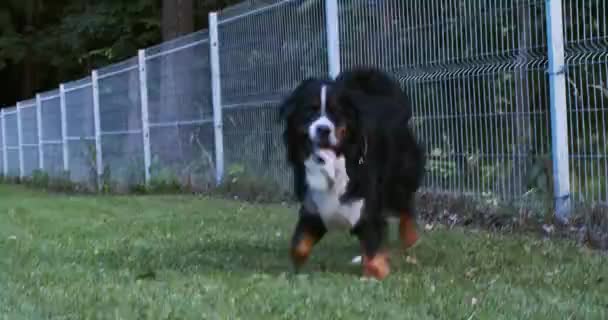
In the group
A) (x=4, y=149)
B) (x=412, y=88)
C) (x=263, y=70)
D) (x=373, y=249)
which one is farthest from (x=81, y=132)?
(x=373, y=249)

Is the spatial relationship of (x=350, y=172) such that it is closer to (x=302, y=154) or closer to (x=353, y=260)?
(x=302, y=154)

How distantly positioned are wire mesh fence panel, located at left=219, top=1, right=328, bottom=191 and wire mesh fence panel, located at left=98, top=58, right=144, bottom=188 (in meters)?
3.53

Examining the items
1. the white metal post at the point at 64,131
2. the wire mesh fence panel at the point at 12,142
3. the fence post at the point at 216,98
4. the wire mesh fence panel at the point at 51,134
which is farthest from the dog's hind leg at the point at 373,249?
the wire mesh fence panel at the point at 12,142

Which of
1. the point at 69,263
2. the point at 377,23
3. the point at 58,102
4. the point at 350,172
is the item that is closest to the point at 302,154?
the point at 350,172

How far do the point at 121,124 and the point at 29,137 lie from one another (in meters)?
8.36

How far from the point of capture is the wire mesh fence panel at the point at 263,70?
11.1 meters

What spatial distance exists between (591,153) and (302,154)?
2.73 meters

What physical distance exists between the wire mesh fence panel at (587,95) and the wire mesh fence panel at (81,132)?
12.8 meters

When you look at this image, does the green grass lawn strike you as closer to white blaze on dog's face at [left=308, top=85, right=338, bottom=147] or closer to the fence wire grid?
white blaze on dog's face at [left=308, top=85, right=338, bottom=147]

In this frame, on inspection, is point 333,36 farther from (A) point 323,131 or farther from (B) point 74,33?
(B) point 74,33

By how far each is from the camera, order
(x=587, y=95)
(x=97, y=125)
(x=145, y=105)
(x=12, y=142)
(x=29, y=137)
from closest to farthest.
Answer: (x=587, y=95) → (x=145, y=105) → (x=97, y=125) → (x=29, y=137) → (x=12, y=142)

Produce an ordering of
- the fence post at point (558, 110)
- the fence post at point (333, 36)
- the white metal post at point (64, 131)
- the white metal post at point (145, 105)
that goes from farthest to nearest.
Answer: the white metal post at point (64, 131) → the white metal post at point (145, 105) → the fence post at point (333, 36) → the fence post at point (558, 110)

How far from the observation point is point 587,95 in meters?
7.21

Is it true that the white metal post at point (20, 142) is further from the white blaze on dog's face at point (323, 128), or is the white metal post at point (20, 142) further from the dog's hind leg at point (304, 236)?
the white blaze on dog's face at point (323, 128)
